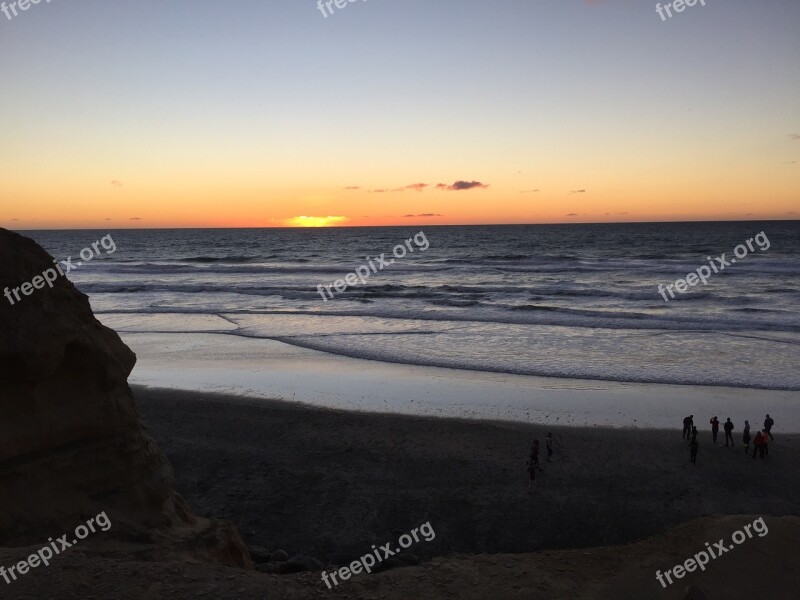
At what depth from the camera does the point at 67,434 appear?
25.7 ft

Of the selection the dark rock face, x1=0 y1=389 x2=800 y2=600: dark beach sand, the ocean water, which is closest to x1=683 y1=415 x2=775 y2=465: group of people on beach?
x1=0 y1=389 x2=800 y2=600: dark beach sand

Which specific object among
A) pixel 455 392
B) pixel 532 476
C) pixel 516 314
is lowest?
pixel 516 314

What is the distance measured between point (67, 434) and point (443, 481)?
847 centimetres

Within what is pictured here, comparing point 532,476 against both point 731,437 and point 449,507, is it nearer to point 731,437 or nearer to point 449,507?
point 449,507

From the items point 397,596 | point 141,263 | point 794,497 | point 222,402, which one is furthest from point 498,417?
point 141,263

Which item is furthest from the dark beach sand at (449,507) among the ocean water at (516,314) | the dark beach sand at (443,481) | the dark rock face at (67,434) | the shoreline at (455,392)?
the ocean water at (516,314)

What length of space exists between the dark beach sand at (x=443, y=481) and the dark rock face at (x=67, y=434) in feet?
11.9

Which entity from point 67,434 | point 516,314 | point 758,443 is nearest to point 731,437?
point 758,443

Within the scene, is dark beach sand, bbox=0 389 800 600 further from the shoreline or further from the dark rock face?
the shoreline

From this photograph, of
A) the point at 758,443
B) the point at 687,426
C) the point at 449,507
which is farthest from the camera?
the point at 687,426

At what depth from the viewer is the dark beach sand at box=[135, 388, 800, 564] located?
462 inches

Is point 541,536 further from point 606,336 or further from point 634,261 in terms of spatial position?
point 634,261

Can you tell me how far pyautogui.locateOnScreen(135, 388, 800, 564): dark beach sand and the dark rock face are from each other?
11.9 ft

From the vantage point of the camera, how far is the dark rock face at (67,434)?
734cm
